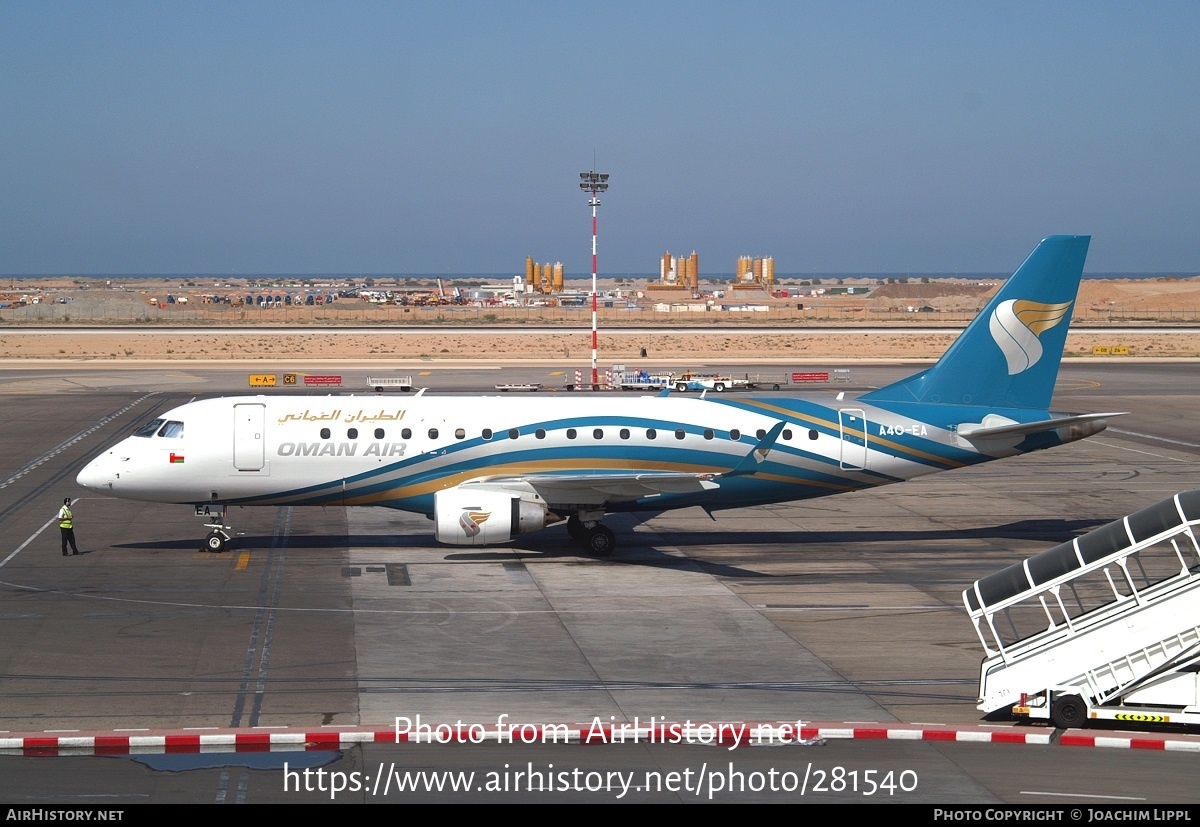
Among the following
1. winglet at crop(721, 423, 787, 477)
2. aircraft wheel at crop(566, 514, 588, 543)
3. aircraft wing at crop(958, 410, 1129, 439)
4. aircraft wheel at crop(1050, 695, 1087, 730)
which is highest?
aircraft wing at crop(958, 410, 1129, 439)

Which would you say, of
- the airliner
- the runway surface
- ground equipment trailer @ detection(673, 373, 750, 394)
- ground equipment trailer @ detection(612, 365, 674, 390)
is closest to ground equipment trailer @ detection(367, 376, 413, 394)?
ground equipment trailer @ detection(612, 365, 674, 390)

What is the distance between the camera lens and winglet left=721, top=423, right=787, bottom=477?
108 ft

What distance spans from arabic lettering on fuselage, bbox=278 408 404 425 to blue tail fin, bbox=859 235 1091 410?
13.9 meters

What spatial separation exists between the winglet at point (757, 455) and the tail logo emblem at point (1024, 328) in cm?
727

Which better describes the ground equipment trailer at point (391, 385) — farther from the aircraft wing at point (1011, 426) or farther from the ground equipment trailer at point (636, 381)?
the aircraft wing at point (1011, 426)

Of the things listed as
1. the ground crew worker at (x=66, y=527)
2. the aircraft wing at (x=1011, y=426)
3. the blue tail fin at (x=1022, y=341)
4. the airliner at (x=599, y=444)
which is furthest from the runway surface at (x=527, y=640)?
the blue tail fin at (x=1022, y=341)

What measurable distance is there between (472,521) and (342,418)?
5.06m

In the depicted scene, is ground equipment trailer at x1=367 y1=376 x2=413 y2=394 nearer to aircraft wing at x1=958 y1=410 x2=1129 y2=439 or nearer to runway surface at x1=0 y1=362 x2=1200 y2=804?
runway surface at x1=0 y1=362 x2=1200 y2=804

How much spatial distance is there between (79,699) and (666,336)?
118552 mm

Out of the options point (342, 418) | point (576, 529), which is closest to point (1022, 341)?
point (576, 529)

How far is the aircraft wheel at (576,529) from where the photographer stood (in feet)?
114

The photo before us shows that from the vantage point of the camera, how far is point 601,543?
34312 millimetres

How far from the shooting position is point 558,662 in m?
23.9
